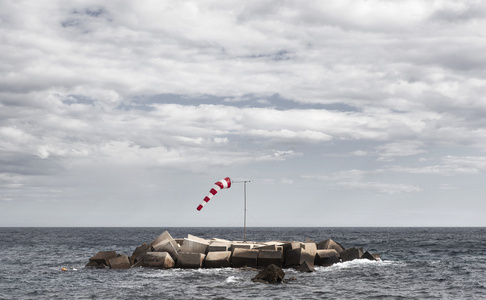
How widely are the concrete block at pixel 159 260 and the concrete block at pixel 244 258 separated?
4.11 metres

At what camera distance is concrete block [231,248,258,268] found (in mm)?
31000

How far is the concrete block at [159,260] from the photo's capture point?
31.7 meters

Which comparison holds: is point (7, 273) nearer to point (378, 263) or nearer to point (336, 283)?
point (336, 283)

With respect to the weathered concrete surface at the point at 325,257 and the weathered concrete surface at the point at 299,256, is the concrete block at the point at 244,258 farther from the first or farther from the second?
the weathered concrete surface at the point at 325,257

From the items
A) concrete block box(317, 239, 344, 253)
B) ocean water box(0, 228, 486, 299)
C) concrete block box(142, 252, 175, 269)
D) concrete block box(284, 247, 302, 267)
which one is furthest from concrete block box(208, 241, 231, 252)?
concrete block box(317, 239, 344, 253)

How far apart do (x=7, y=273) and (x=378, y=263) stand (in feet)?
85.3

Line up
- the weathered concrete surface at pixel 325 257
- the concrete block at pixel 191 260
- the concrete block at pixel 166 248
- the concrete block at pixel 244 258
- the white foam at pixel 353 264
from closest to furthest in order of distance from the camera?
1. the concrete block at pixel 244 258
2. the concrete block at pixel 191 260
3. the concrete block at pixel 166 248
4. the white foam at pixel 353 264
5. the weathered concrete surface at pixel 325 257

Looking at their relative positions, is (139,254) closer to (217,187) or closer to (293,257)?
(217,187)

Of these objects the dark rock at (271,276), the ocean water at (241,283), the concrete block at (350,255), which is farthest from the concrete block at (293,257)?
the concrete block at (350,255)

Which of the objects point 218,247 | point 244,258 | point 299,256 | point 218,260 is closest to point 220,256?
point 218,260

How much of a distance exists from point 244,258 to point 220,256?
5.08ft

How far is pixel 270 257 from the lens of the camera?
100 feet

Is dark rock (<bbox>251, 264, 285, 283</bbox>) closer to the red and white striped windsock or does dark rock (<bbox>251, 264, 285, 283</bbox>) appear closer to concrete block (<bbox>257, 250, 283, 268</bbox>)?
concrete block (<bbox>257, 250, 283, 268</bbox>)

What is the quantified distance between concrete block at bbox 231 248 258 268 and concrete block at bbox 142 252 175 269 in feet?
13.5
